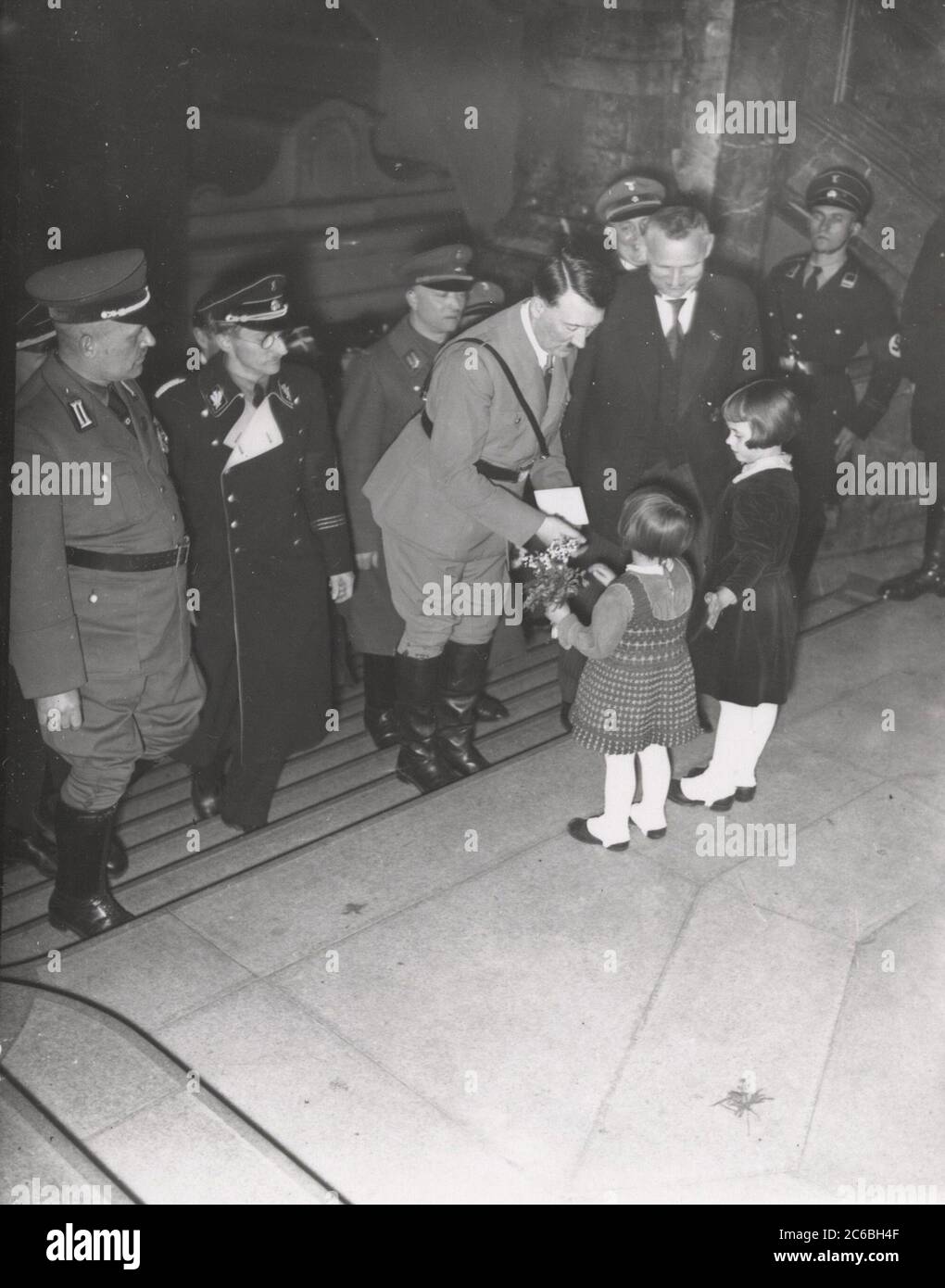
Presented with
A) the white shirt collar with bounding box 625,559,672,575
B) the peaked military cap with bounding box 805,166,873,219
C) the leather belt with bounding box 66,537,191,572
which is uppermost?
the peaked military cap with bounding box 805,166,873,219

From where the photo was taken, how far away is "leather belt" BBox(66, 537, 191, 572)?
372cm

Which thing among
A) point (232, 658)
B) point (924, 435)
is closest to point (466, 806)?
point (232, 658)

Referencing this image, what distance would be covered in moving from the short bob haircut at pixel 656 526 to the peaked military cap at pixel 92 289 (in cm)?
159

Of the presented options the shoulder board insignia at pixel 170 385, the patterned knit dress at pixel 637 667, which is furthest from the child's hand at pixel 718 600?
the shoulder board insignia at pixel 170 385

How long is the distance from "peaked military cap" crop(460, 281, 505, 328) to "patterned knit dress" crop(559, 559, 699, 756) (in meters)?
1.37

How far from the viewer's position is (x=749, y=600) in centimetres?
454

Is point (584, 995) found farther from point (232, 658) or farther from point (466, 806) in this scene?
point (232, 658)

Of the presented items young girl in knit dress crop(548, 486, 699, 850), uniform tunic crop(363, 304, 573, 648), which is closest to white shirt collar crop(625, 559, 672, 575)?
young girl in knit dress crop(548, 486, 699, 850)

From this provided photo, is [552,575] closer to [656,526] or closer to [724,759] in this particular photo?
[656,526]

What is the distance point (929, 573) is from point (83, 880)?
15.1ft

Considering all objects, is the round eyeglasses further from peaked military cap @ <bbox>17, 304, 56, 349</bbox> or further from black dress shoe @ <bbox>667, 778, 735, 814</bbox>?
black dress shoe @ <bbox>667, 778, 735, 814</bbox>

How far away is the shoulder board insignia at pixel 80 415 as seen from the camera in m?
3.59

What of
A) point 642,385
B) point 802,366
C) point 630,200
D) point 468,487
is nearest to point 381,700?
point 468,487
